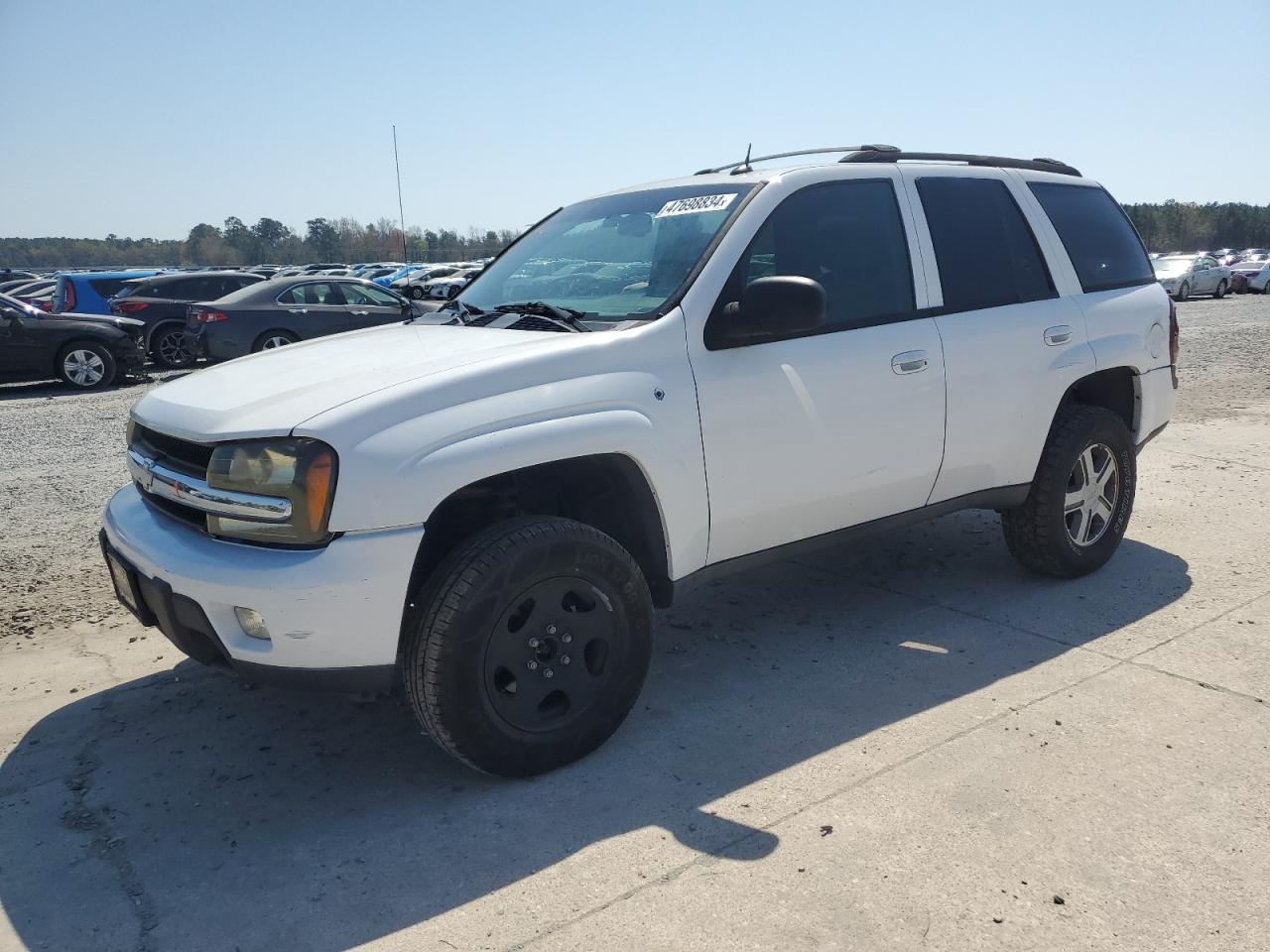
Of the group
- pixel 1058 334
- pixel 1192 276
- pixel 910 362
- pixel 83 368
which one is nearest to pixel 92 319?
pixel 83 368

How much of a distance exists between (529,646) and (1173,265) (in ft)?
114

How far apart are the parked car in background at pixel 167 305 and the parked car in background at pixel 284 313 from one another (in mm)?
1231

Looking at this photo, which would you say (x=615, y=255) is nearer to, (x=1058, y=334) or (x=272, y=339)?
(x=1058, y=334)

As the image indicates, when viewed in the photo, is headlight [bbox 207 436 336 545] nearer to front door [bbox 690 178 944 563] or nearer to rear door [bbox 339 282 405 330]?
front door [bbox 690 178 944 563]

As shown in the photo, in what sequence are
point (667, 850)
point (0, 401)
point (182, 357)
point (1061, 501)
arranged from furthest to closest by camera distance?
1. point (182, 357)
2. point (0, 401)
3. point (1061, 501)
4. point (667, 850)

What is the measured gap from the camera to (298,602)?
281cm

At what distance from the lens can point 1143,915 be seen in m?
2.56

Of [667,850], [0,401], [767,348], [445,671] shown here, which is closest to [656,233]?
[767,348]

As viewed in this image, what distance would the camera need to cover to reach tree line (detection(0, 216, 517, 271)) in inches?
2630

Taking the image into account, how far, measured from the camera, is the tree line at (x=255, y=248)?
66.8m

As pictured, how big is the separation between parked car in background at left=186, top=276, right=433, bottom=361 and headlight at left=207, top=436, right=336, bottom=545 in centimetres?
1139

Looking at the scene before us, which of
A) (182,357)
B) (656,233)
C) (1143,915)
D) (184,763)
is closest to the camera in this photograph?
(1143,915)

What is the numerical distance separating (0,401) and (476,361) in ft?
38.3

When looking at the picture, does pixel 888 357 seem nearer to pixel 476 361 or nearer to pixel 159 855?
pixel 476 361
